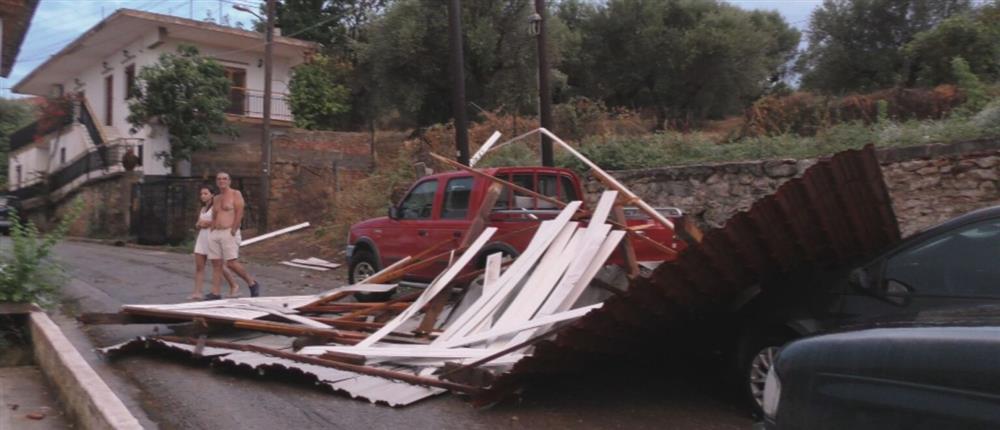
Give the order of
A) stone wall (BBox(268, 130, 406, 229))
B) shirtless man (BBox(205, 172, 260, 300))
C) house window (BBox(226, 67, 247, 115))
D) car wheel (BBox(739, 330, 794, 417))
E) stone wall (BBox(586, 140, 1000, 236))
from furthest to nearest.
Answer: house window (BBox(226, 67, 247, 115)) < stone wall (BBox(268, 130, 406, 229)) < shirtless man (BBox(205, 172, 260, 300)) < stone wall (BBox(586, 140, 1000, 236)) < car wheel (BBox(739, 330, 794, 417))

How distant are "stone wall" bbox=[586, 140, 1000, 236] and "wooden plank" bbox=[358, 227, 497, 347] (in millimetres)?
5558

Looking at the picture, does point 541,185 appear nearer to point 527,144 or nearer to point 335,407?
point 335,407

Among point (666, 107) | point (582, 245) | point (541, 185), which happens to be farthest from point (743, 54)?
point (582, 245)

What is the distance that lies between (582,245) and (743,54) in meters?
24.6

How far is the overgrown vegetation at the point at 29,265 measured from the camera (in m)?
8.34

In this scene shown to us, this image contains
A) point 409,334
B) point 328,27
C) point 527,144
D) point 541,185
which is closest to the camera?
point 409,334

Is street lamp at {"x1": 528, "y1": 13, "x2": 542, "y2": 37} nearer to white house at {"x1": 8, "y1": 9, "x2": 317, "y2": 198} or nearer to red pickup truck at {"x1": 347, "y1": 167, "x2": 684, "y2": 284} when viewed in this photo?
red pickup truck at {"x1": 347, "y1": 167, "x2": 684, "y2": 284}

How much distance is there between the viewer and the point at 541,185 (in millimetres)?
10328

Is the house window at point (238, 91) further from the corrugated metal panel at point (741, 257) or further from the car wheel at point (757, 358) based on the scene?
the car wheel at point (757, 358)

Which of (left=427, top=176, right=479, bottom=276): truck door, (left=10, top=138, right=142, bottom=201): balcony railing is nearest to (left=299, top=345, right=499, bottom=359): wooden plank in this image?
(left=427, top=176, right=479, bottom=276): truck door

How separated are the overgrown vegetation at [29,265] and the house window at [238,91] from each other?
22.1 meters

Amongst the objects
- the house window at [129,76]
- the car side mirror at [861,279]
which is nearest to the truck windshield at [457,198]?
the car side mirror at [861,279]

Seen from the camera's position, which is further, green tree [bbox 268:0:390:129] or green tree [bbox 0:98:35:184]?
green tree [bbox 0:98:35:184]

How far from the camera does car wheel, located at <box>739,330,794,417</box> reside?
5.59 meters
